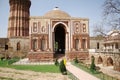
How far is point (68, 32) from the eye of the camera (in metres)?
35.6

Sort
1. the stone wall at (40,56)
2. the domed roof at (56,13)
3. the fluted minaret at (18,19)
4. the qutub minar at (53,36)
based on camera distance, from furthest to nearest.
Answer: the fluted minaret at (18,19)
the domed roof at (56,13)
the qutub minar at (53,36)
the stone wall at (40,56)

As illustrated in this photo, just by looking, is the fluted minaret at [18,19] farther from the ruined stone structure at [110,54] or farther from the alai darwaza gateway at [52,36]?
the ruined stone structure at [110,54]

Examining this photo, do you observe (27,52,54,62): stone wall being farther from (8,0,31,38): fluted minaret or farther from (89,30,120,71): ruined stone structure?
(8,0,31,38): fluted minaret

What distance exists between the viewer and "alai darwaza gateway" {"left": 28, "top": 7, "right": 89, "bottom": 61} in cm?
3450

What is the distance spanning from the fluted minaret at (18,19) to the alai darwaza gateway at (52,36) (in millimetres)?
14072

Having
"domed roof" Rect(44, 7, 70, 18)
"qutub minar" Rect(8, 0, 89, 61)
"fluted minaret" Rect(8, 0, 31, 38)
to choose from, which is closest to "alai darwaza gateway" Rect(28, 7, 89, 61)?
→ "qutub minar" Rect(8, 0, 89, 61)

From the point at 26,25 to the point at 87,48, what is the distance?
64.6ft

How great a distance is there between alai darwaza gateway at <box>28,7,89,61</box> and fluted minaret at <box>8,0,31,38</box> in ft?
46.2

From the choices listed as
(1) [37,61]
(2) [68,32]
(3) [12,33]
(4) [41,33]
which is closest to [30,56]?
(1) [37,61]

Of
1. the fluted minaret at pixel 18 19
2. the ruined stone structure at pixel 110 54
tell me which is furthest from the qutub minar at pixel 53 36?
the fluted minaret at pixel 18 19

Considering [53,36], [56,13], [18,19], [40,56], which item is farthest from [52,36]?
[18,19]

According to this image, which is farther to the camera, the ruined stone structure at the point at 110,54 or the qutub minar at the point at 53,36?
the qutub minar at the point at 53,36

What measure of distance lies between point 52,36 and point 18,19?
16.4 m

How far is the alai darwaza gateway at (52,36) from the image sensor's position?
34.5 metres
